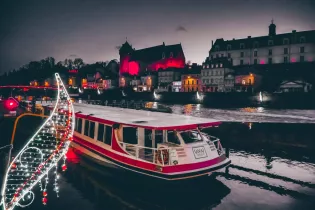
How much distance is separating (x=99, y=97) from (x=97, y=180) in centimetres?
8331

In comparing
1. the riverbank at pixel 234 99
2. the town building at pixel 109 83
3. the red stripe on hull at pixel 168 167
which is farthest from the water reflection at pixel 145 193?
the town building at pixel 109 83

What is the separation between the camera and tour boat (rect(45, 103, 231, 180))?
1061cm

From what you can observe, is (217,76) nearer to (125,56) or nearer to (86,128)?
(125,56)

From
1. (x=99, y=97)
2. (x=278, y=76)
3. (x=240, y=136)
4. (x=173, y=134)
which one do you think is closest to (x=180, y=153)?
(x=173, y=134)

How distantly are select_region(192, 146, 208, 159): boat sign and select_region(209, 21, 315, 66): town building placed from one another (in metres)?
86.2

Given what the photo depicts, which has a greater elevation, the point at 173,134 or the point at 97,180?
the point at 173,134

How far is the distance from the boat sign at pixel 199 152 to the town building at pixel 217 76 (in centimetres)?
7014

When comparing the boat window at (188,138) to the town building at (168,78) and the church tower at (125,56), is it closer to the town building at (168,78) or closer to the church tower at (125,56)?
the town building at (168,78)

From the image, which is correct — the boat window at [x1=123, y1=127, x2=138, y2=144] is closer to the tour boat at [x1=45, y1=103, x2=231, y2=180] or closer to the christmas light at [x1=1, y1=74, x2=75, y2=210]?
the tour boat at [x1=45, y1=103, x2=231, y2=180]

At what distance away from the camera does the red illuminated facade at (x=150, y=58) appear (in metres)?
109

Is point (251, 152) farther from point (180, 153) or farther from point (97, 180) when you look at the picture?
point (97, 180)

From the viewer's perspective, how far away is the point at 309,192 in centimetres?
Answer: 1120

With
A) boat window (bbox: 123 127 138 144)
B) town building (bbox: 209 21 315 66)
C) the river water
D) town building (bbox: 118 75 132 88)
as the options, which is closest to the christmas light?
the river water

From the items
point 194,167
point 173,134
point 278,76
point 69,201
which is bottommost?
point 69,201
